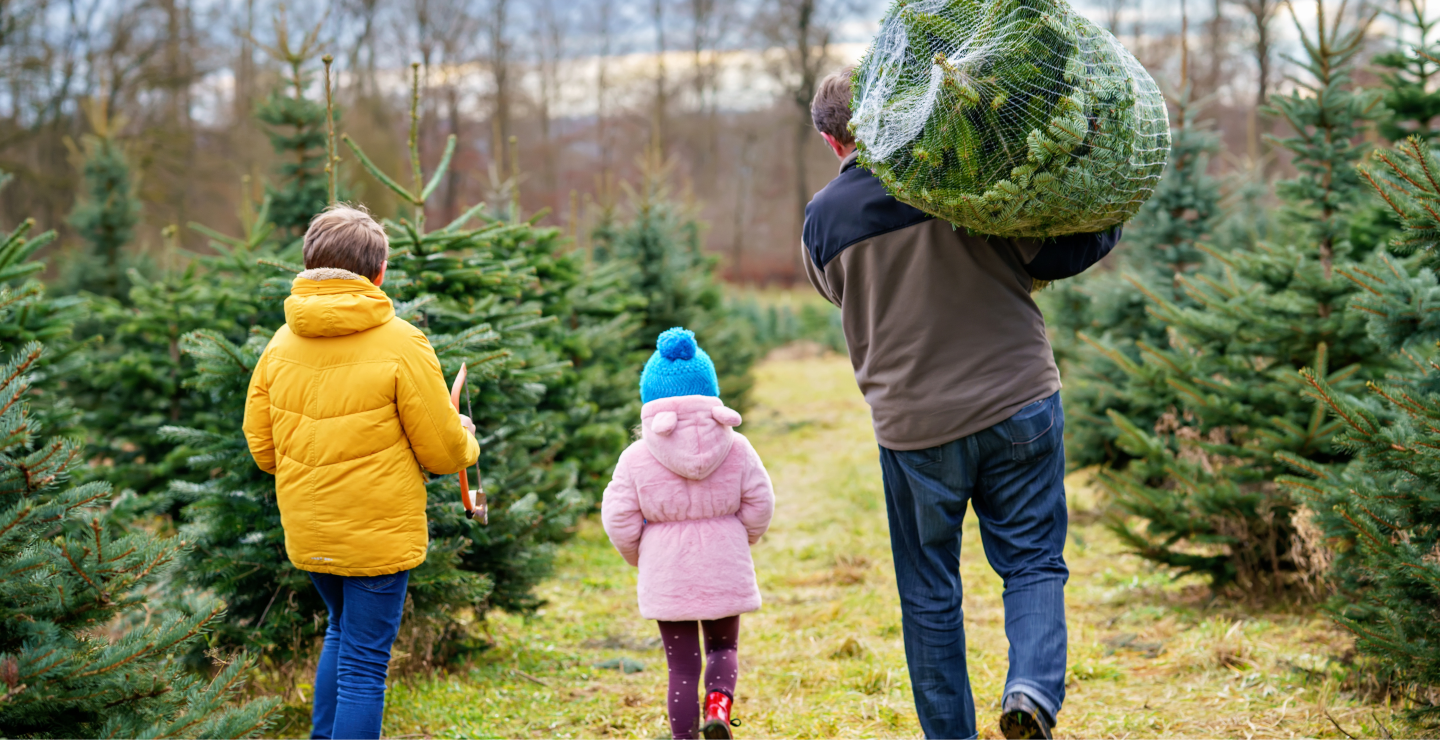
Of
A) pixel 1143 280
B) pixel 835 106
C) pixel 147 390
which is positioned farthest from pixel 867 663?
pixel 147 390

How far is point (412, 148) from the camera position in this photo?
4.31 metres

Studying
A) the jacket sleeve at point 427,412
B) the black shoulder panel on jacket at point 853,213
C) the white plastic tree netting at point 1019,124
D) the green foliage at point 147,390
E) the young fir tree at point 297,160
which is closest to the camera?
the white plastic tree netting at point 1019,124

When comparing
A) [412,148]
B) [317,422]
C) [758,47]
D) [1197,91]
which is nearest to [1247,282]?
[412,148]

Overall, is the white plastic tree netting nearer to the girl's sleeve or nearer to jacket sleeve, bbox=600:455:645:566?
the girl's sleeve

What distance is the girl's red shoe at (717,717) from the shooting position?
308 cm

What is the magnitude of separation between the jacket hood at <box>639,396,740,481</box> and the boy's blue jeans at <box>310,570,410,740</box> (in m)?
0.85

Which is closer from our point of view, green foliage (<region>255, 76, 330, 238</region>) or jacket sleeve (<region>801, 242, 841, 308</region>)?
jacket sleeve (<region>801, 242, 841, 308</region>)

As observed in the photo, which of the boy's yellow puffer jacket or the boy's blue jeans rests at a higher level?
the boy's yellow puffer jacket

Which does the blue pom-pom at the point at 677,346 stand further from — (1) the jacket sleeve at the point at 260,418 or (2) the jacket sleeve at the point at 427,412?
(1) the jacket sleeve at the point at 260,418

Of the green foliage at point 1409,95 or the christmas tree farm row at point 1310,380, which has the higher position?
the green foliage at point 1409,95

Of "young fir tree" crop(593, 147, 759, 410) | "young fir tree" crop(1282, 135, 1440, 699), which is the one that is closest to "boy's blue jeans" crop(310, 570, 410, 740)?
"young fir tree" crop(1282, 135, 1440, 699)

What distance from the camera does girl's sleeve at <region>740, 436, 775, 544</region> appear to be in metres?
3.21

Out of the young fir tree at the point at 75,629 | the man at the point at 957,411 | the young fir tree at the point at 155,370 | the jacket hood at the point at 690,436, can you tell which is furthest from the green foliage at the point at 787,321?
the young fir tree at the point at 75,629

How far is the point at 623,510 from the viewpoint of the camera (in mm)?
3162
